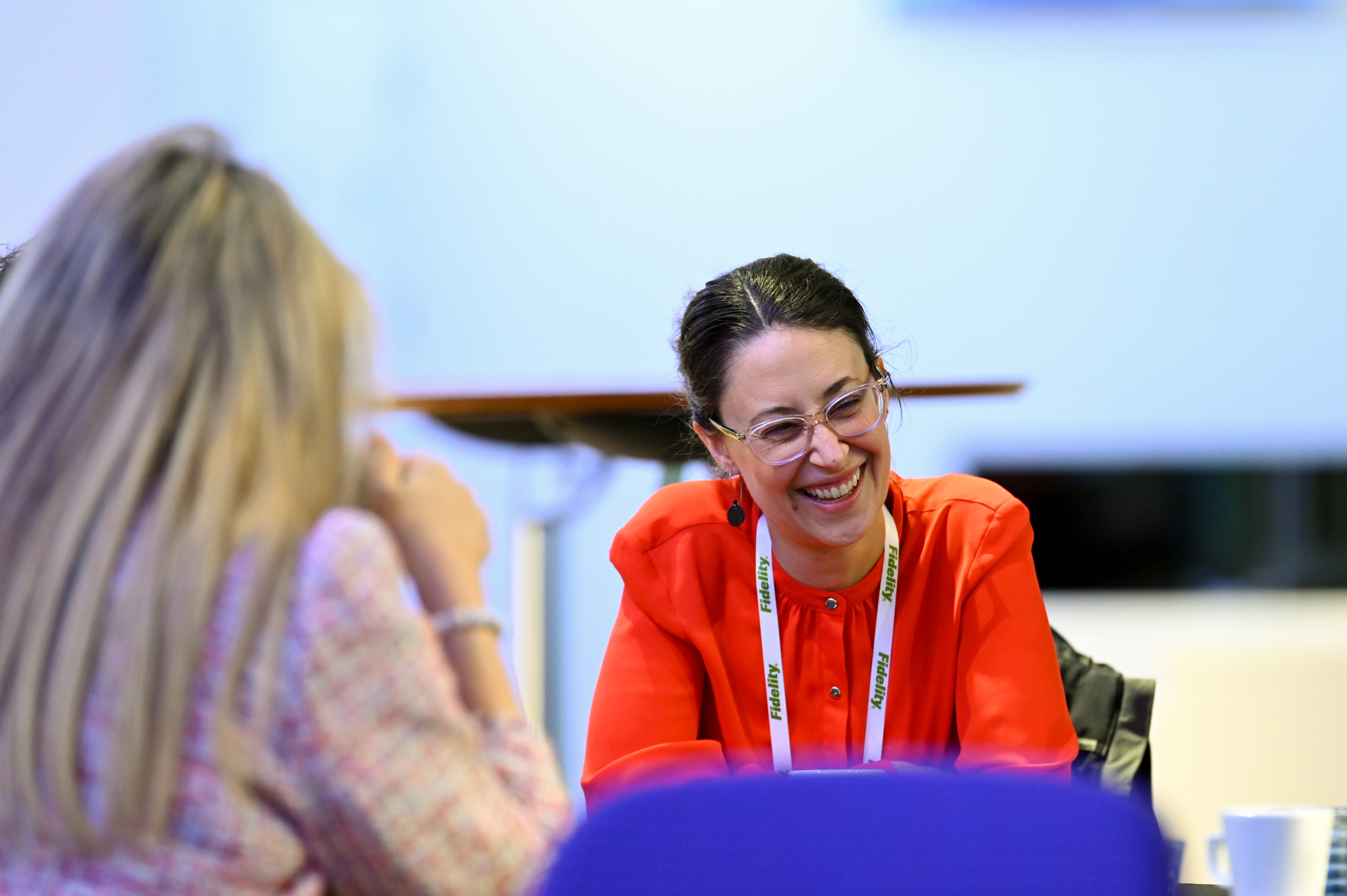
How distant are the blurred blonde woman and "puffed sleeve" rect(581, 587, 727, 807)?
733 millimetres

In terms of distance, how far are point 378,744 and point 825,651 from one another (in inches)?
39.5

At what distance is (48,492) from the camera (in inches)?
32.2

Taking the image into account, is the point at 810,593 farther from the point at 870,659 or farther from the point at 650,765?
the point at 650,765

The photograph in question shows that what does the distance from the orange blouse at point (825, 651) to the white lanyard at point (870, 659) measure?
0.04 feet

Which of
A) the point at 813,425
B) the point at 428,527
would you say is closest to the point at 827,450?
the point at 813,425

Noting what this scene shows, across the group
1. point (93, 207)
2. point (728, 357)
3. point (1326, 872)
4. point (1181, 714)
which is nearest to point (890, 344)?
point (728, 357)

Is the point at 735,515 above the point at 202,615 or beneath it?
beneath

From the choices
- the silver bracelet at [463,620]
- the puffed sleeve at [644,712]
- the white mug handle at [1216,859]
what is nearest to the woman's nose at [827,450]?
the puffed sleeve at [644,712]

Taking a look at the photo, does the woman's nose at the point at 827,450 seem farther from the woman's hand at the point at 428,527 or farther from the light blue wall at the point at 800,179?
the light blue wall at the point at 800,179

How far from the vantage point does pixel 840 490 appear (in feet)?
5.48

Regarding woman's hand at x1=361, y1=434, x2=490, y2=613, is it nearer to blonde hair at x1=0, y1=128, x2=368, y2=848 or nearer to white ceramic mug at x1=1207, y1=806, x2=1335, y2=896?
blonde hair at x1=0, y1=128, x2=368, y2=848

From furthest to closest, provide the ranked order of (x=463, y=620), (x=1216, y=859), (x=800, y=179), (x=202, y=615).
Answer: (x=800, y=179)
(x=1216, y=859)
(x=463, y=620)
(x=202, y=615)

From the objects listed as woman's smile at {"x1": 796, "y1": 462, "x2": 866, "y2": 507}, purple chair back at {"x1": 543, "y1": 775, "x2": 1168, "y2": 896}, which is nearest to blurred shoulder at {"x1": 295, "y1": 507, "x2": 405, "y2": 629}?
purple chair back at {"x1": 543, "y1": 775, "x2": 1168, "y2": 896}

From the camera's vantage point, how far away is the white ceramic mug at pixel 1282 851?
40.5 inches
